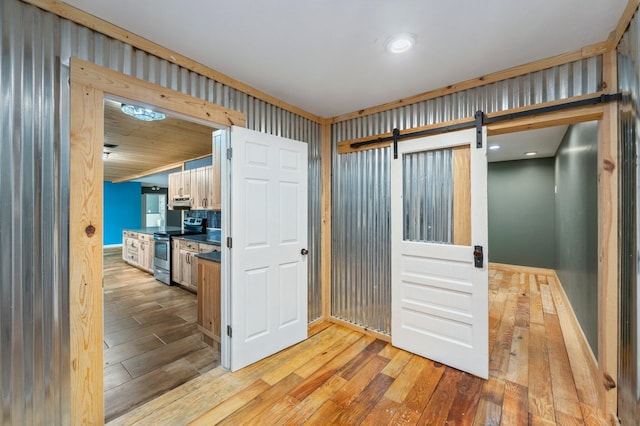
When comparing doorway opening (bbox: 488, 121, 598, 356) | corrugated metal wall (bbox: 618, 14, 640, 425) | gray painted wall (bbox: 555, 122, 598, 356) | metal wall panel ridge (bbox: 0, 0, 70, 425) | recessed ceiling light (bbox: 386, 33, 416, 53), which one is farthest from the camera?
doorway opening (bbox: 488, 121, 598, 356)

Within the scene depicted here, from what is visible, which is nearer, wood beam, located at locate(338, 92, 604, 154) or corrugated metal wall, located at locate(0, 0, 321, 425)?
corrugated metal wall, located at locate(0, 0, 321, 425)

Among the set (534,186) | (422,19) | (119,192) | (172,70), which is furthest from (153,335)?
(119,192)

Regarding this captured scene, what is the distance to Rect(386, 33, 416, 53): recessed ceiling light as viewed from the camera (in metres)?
1.76

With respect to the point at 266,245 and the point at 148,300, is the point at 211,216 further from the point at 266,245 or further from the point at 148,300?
the point at 266,245

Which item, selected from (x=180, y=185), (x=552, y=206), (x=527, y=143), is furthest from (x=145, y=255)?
(x=552, y=206)

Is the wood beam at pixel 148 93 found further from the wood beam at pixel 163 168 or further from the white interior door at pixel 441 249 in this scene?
the wood beam at pixel 163 168

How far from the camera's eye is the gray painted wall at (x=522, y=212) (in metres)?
5.81

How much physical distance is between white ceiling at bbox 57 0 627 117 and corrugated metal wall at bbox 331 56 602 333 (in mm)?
226

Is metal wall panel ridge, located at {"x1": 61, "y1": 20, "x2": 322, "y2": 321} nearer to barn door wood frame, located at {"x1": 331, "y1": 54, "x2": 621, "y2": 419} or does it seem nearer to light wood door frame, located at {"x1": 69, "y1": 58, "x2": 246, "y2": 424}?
light wood door frame, located at {"x1": 69, "y1": 58, "x2": 246, "y2": 424}

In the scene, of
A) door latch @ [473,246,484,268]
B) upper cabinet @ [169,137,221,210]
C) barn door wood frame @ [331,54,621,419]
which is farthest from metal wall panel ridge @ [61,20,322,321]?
barn door wood frame @ [331,54,621,419]

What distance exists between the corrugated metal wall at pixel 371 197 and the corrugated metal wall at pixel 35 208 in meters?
2.36

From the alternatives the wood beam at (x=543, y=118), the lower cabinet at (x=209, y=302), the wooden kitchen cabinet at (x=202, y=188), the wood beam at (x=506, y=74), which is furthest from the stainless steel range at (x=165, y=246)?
the wood beam at (x=543, y=118)

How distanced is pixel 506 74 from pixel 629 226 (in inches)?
→ 54.4

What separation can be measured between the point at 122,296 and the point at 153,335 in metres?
1.89
